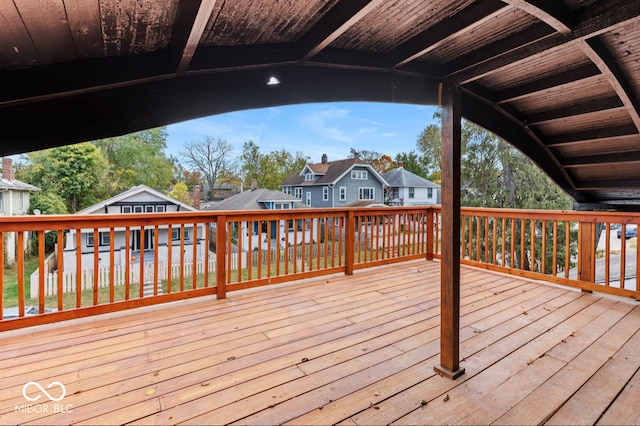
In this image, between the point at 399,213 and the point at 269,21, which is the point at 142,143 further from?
the point at 269,21

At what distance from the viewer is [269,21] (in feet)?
5.43

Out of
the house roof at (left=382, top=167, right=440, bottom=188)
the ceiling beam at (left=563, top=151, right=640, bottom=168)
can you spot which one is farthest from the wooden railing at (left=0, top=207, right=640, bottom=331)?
the house roof at (left=382, top=167, right=440, bottom=188)

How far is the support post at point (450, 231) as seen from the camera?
1912mm

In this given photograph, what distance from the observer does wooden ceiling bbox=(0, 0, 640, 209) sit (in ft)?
4.68

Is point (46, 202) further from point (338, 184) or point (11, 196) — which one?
point (338, 184)

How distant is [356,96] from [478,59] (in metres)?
0.78

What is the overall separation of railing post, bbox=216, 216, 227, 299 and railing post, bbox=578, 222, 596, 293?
3.93m

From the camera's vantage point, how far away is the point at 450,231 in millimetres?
1965

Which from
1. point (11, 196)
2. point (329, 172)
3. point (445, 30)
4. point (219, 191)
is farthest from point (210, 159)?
point (445, 30)

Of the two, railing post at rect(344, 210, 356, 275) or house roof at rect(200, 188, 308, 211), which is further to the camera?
house roof at rect(200, 188, 308, 211)

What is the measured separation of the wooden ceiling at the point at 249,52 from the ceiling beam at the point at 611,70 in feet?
0.05

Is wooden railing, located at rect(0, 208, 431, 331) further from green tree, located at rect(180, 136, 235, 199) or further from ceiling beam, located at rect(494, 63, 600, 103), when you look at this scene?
green tree, located at rect(180, 136, 235, 199)

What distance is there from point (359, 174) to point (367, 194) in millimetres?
1317

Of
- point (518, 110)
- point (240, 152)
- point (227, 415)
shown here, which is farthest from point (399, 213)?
point (240, 152)
